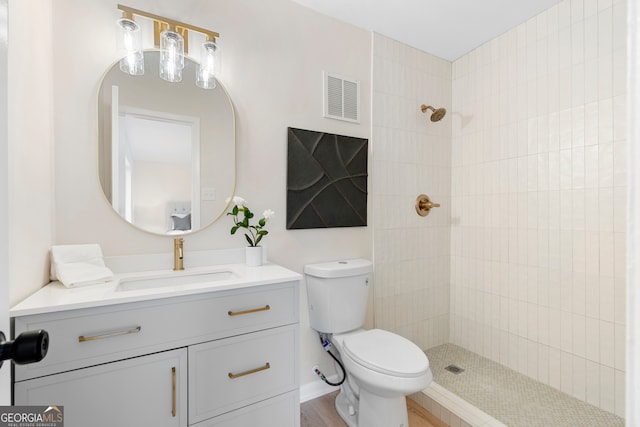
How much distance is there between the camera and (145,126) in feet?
4.84

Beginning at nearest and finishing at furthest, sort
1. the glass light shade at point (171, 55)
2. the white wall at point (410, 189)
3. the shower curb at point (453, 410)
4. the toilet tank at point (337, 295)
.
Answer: the glass light shade at point (171, 55)
the shower curb at point (453, 410)
the toilet tank at point (337, 295)
the white wall at point (410, 189)

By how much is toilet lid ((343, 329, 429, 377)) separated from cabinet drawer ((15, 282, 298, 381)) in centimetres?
43

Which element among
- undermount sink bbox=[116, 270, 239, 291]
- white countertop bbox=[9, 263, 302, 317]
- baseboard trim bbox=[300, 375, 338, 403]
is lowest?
baseboard trim bbox=[300, 375, 338, 403]

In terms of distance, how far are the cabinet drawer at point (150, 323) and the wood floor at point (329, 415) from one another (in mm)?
767

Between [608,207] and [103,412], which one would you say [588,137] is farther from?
[103,412]

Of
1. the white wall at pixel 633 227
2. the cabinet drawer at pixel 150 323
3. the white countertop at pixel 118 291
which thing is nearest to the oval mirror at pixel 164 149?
the white countertop at pixel 118 291

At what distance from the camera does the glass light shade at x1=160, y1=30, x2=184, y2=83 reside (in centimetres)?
145

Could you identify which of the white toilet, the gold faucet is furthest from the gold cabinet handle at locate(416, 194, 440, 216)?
the gold faucet

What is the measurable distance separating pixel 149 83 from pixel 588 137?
2.42 meters

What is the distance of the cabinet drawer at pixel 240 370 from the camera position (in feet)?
3.79

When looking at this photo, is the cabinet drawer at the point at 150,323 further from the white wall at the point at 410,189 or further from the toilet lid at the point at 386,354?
the white wall at the point at 410,189

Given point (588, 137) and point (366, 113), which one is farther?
point (366, 113)

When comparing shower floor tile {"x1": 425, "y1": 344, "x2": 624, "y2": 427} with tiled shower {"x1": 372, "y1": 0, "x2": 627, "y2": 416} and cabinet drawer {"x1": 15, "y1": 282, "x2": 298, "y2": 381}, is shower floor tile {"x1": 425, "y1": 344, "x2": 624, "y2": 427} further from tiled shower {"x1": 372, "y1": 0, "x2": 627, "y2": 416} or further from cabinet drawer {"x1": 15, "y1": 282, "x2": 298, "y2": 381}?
cabinet drawer {"x1": 15, "y1": 282, "x2": 298, "y2": 381}

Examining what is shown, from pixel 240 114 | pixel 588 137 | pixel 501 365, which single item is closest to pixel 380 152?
pixel 240 114
